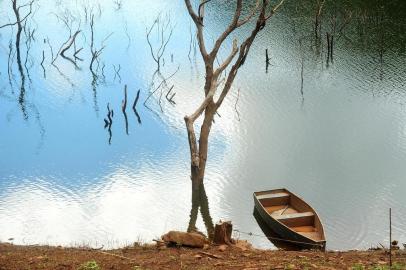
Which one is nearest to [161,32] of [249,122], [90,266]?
[249,122]

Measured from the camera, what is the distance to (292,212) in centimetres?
1570

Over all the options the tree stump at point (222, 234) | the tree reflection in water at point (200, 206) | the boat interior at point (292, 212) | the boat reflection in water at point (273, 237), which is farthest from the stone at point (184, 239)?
the tree reflection in water at point (200, 206)

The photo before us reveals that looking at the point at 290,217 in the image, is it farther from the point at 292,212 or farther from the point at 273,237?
the point at 292,212

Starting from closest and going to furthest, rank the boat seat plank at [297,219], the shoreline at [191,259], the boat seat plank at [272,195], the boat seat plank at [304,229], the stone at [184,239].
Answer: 1. the shoreline at [191,259]
2. the stone at [184,239]
3. the boat seat plank at [304,229]
4. the boat seat plank at [297,219]
5. the boat seat plank at [272,195]

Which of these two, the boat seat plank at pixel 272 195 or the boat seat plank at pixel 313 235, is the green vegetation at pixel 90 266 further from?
the boat seat plank at pixel 272 195

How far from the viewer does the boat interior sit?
14.4m

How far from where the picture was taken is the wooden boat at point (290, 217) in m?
13.7

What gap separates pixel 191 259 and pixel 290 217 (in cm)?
550

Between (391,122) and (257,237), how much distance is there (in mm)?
8802

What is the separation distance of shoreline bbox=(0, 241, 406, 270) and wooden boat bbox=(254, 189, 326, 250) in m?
2.80

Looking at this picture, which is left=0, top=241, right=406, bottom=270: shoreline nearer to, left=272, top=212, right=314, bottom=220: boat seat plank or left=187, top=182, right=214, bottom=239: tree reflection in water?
left=272, top=212, right=314, bottom=220: boat seat plank

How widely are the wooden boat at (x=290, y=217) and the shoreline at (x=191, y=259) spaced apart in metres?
2.80

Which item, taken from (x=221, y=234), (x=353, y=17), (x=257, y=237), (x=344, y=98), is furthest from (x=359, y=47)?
(x=221, y=234)

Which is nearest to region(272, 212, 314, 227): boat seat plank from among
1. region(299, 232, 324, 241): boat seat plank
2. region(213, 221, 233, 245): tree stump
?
region(299, 232, 324, 241): boat seat plank
